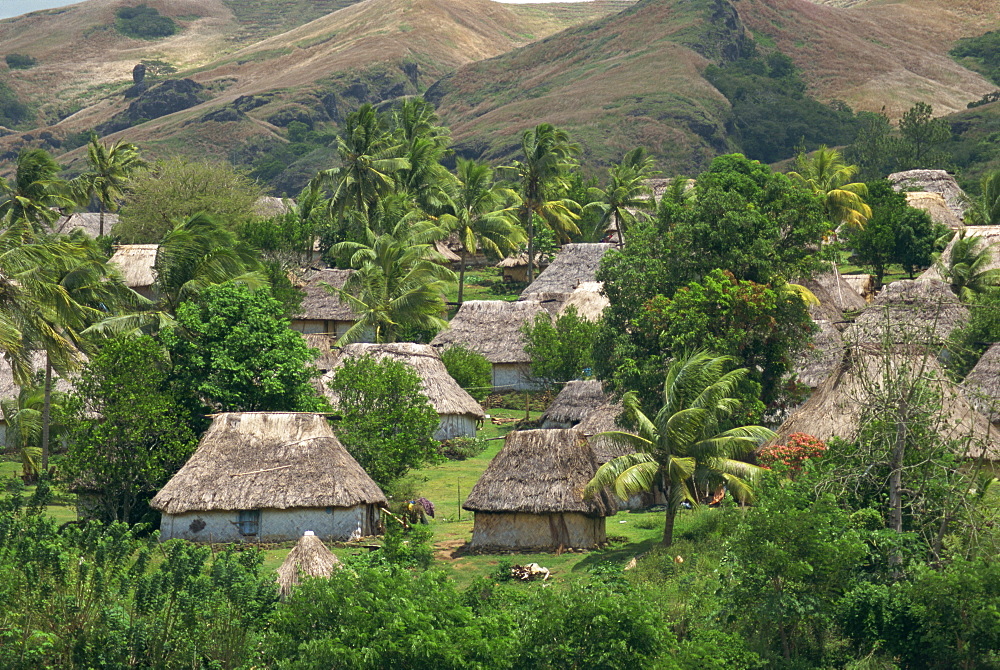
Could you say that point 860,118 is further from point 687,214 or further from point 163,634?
point 163,634

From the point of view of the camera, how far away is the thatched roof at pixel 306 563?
26688mm

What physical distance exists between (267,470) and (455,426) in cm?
1281

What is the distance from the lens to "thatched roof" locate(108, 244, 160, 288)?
60.9m

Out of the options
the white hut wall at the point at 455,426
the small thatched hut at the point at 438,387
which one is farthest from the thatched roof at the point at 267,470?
the white hut wall at the point at 455,426

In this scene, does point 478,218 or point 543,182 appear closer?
point 478,218

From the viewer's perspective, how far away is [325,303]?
204 ft

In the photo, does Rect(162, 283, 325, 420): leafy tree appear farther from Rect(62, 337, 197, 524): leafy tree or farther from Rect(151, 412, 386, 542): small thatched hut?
Rect(151, 412, 386, 542): small thatched hut

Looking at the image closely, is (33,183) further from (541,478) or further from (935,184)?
(935,184)

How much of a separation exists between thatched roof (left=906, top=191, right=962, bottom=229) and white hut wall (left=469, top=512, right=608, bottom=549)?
141ft

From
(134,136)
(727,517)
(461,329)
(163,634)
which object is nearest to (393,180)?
(461,329)

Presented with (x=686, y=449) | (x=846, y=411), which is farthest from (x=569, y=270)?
(x=686, y=449)

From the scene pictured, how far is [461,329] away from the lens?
55.8m

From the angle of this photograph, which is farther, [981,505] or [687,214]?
[687,214]

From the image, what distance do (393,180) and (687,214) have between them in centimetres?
2751
